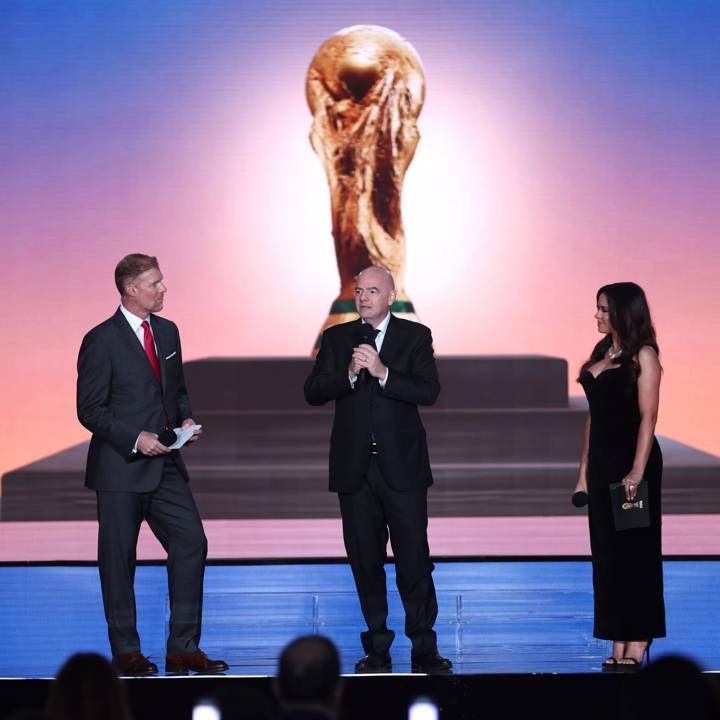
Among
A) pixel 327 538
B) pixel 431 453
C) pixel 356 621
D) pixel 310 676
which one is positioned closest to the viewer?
pixel 310 676

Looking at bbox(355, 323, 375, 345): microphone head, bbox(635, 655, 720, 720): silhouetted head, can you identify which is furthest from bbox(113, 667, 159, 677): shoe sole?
bbox(635, 655, 720, 720): silhouetted head

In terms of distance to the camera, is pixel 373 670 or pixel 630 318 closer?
pixel 373 670

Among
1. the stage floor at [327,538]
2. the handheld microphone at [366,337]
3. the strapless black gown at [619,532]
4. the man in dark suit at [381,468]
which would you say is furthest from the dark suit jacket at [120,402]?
the stage floor at [327,538]

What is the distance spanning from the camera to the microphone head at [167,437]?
10.9 ft

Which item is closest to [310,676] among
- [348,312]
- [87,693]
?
[87,693]

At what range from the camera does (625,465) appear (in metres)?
3.40

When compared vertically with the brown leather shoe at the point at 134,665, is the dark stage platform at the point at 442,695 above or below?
below

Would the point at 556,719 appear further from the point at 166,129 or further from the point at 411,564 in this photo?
the point at 166,129

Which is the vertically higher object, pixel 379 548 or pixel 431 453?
pixel 431 453

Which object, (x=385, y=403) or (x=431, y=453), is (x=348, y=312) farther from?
(x=385, y=403)

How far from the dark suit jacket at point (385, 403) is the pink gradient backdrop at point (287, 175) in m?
3.60

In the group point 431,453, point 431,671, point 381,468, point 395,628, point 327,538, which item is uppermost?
point 431,453

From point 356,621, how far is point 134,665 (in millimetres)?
1015

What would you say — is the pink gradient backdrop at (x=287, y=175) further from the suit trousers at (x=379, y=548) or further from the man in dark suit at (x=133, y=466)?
the suit trousers at (x=379, y=548)
